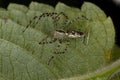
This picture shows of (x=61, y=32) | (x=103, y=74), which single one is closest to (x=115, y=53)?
(x=61, y=32)

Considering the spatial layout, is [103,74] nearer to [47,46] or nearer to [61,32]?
[47,46]

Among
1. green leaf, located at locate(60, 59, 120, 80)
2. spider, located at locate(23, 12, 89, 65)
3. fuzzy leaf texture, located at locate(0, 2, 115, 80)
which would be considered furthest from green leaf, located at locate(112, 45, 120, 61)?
green leaf, located at locate(60, 59, 120, 80)

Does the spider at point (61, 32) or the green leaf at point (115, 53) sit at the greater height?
the spider at point (61, 32)

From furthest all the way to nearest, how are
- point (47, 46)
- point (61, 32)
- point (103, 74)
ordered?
point (61, 32)
point (47, 46)
point (103, 74)

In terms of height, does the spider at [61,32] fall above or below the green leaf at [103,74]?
above

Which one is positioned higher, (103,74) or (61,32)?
(61,32)

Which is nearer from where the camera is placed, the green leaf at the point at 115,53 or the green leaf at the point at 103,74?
the green leaf at the point at 103,74

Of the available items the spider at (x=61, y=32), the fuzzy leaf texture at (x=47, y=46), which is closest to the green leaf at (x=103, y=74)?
the fuzzy leaf texture at (x=47, y=46)

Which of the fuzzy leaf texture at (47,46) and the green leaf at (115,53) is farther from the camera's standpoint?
the green leaf at (115,53)

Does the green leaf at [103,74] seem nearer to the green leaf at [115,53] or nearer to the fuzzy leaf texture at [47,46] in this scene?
the fuzzy leaf texture at [47,46]

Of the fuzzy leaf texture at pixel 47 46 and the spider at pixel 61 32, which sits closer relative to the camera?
the fuzzy leaf texture at pixel 47 46
